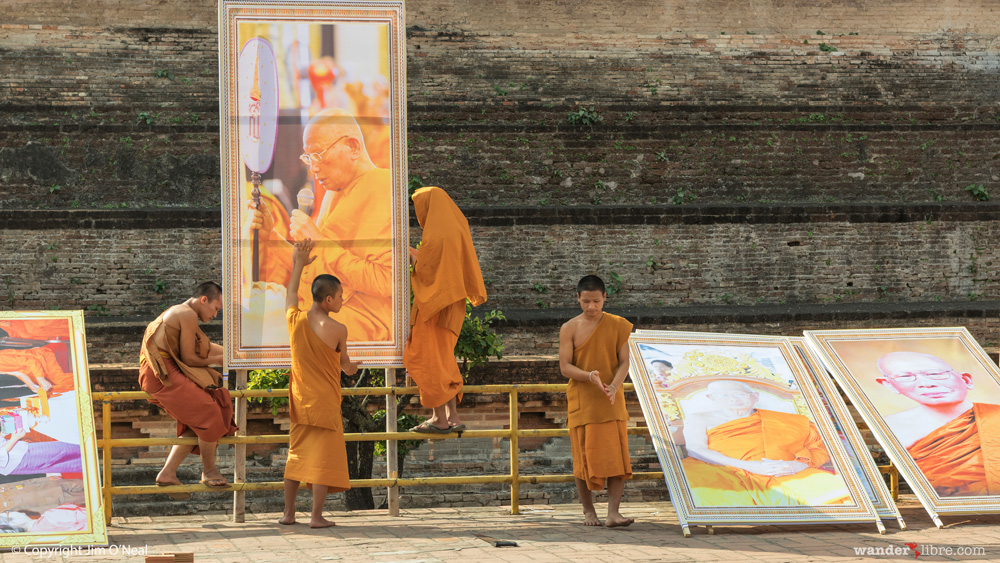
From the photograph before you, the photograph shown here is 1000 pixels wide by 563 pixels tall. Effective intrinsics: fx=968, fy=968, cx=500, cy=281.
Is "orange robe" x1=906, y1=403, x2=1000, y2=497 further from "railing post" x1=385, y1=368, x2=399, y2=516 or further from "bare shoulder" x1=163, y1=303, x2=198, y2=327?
"bare shoulder" x1=163, y1=303, x2=198, y2=327

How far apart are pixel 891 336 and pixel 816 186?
271 inches

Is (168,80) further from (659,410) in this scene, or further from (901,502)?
(901,502)

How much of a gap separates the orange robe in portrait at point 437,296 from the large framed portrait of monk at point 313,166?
0.49 feet

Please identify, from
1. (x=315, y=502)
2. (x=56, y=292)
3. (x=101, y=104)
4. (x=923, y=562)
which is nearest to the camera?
(x=923, y=562)

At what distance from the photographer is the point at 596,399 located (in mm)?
4953

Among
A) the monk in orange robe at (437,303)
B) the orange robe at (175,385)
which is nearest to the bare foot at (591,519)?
the monk in orange robe at (437,303)

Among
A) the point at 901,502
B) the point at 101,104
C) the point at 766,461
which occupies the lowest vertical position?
the point at 901,502

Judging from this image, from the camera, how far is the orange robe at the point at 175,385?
494 centimetres

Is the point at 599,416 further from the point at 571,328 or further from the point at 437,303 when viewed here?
the point at 437,303

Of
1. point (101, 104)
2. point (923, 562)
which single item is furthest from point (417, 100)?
point (923, 562)

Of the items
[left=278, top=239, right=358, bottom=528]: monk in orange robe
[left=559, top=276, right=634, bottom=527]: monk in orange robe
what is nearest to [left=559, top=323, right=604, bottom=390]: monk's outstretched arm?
[left=559, top=276, right=634, bottom=527]: monk in orange robe

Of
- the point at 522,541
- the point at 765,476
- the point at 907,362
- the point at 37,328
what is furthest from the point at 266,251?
the point at 907,362

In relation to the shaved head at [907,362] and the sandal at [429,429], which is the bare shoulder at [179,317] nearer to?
the sandal at [429,429]

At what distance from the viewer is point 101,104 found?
37.9 ft
